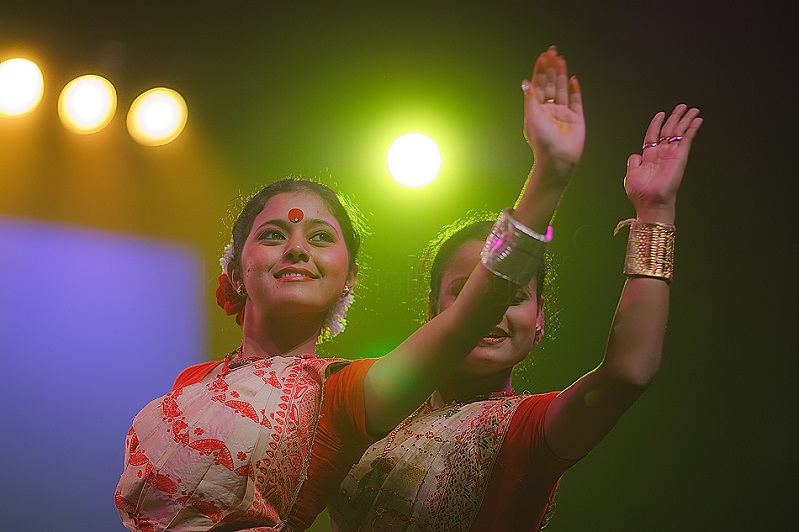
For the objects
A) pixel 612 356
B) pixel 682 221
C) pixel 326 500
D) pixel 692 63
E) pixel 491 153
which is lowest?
pixel 326 500

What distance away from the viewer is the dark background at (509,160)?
8.75 ft

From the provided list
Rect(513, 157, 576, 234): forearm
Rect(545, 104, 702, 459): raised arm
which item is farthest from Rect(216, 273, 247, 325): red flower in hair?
Rect(513, 157, 576, 234): forearm

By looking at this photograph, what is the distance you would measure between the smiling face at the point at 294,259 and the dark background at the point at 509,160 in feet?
1.65

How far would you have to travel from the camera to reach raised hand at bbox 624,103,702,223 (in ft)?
4.89

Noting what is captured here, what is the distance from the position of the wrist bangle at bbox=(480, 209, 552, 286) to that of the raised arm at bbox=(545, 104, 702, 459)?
0.73 ft

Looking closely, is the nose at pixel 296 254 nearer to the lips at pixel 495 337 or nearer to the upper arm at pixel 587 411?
the lips at pixel 495 337

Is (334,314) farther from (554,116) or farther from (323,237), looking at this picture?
(554,116)

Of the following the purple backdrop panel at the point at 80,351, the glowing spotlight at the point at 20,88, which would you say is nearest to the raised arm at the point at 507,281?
the purple backdrop panel at the point at 80,351

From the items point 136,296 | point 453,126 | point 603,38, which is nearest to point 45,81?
point 136,296

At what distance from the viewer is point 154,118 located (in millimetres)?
3039

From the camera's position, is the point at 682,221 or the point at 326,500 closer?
the point at 326,500

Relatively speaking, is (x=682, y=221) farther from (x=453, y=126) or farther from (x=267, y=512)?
(x=267, y=512)

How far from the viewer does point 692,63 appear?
2768mm

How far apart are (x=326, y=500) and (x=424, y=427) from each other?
0.29 m
